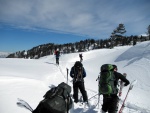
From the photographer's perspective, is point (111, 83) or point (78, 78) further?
point (78, 78)

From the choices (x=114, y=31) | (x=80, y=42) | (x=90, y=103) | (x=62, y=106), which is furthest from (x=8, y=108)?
(x=80, y=42)

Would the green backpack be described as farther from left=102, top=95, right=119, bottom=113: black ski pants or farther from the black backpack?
the black backpack

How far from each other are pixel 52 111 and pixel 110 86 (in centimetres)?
265

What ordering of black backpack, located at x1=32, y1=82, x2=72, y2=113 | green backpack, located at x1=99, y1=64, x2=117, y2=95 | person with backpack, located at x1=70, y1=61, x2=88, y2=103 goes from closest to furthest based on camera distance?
1. black backpack, located at x1=32, y1=82, x2=72, y2=113
2. green backpack, located at x1=99, y1=64, x2=117, y2=95
3. person with backpack, located at x1=70, y1=61, x2=88, y2=103

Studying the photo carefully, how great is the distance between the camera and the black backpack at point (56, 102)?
3.81 m

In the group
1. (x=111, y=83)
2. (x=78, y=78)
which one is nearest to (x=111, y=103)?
(x=111, y=83)

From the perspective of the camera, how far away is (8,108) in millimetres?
5371

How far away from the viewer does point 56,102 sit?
157 inches

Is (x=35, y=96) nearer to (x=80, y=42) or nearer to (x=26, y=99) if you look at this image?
(x=26, y=99)

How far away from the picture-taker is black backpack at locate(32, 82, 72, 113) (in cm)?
381

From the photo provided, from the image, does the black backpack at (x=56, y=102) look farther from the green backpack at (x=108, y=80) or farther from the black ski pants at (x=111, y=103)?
the black ski pants at (x=111, y=103)

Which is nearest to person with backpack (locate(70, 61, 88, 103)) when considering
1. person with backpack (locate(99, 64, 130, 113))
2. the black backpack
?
person with backpack (locate(99, 64, 130, 113))

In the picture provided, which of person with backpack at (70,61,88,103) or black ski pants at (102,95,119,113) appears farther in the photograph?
person with backpack at (70,61,88,103)

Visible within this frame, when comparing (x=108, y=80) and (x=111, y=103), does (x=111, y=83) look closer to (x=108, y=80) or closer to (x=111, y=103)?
(x=108, y=80)
